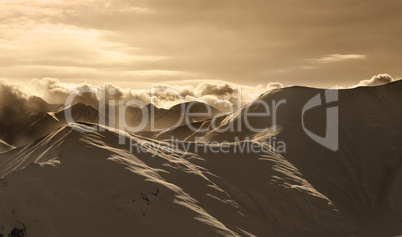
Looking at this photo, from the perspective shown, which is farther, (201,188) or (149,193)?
(201,188)

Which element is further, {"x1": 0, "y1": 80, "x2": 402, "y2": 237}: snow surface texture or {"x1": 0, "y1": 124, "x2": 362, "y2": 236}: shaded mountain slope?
{"x1": 0, "y1": 80, "x2": 402, "y2": 237}: snow surface texture

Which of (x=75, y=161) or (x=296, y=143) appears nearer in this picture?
(x=75, y=161)

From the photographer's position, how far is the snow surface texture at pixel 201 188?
57812 millimetres

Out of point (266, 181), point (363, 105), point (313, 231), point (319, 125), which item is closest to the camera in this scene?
point (313, 231)

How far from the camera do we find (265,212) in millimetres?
74375

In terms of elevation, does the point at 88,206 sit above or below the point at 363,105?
below

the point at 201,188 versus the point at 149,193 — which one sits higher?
the point at 149,193

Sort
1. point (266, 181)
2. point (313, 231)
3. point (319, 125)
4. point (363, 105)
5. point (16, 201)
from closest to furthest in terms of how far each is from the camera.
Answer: point (16, 201)
point (313, 231)
point (266, 181)
point (319, 125)
point (363, 105)

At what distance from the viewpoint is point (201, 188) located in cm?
7094

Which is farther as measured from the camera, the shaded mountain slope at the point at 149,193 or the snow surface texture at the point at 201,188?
the snow surface texture at the point at 201,188

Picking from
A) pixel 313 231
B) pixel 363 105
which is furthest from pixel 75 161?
pixel 363 105

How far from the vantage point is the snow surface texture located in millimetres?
57812

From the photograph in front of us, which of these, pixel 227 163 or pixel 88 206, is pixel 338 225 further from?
pixel 88 206

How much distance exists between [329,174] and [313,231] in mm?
24709
